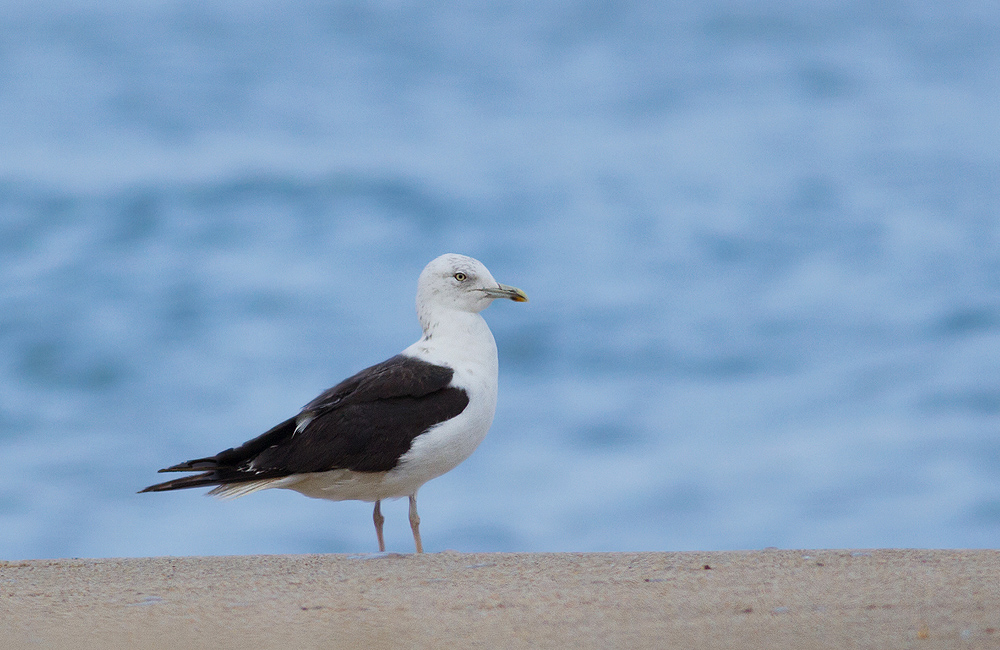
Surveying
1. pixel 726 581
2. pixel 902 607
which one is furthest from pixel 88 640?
pixel 902 607

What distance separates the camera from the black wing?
592cm

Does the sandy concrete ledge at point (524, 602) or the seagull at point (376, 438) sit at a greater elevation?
the seagull at point (376, 438)

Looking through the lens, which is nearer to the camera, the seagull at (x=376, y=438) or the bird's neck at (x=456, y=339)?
the seagull at (x=376, y=438)

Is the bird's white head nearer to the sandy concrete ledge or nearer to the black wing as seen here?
the black wing

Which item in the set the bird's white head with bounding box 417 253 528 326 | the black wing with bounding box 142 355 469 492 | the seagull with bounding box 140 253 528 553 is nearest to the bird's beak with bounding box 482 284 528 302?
the bird's white head with bounding box 417 253 528 326

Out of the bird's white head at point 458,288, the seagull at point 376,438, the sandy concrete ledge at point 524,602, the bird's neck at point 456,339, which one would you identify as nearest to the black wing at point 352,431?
the seagull at point 376,438

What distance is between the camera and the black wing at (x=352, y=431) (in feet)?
19.4

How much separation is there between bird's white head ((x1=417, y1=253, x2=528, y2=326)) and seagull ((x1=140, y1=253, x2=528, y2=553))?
0.33 meters

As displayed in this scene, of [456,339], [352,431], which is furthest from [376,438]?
[456,339]

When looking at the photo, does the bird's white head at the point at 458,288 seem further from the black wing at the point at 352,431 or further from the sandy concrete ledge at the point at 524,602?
the sandy concrete ledge at the point at 524,602

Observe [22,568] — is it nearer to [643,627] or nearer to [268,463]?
[268,463]

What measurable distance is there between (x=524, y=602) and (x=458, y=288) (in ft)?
9.71

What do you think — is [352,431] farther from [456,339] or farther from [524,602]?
[524,602]

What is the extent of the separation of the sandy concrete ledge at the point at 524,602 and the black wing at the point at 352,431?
107 cm
